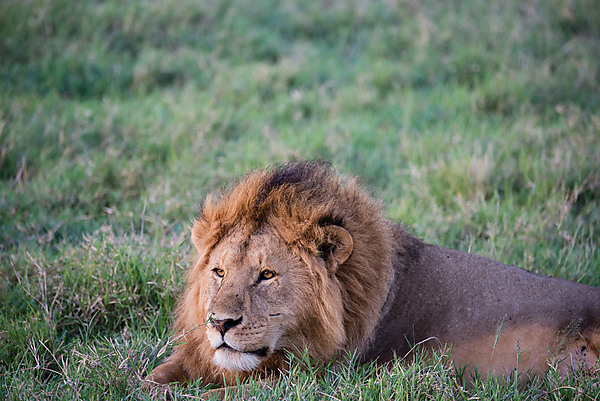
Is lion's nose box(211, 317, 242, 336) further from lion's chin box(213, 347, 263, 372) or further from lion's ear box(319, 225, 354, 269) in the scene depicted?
lion's ear box(319, 225, 354, 269)

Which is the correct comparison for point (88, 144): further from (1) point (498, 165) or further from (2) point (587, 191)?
(2) point (587, 191)

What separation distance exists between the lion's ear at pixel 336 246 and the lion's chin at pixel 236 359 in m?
0.56

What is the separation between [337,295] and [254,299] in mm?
393

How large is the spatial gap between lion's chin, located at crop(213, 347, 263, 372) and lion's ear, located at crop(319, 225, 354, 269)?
1.83 feet

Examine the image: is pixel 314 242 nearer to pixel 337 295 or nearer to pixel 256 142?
pixel 337 295

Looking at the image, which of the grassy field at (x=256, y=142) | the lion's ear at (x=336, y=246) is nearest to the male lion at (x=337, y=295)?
the lion's ear at (x=336, y=246)

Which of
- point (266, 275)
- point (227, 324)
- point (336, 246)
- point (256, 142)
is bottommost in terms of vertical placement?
point (256, 142)

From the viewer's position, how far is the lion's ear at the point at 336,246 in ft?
9.63

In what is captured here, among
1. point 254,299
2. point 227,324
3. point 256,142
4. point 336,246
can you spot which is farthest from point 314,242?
point 256,142

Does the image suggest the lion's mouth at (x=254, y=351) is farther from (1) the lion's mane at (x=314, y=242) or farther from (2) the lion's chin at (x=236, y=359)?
(1) the lion's mane at (x=314, y=242)

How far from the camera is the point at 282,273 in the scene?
2.93 m

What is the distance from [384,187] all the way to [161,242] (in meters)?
2.35

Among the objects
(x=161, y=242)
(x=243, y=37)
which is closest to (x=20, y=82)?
(x=243, y=37)

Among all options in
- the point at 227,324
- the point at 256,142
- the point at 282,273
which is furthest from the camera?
the point at 256,142
